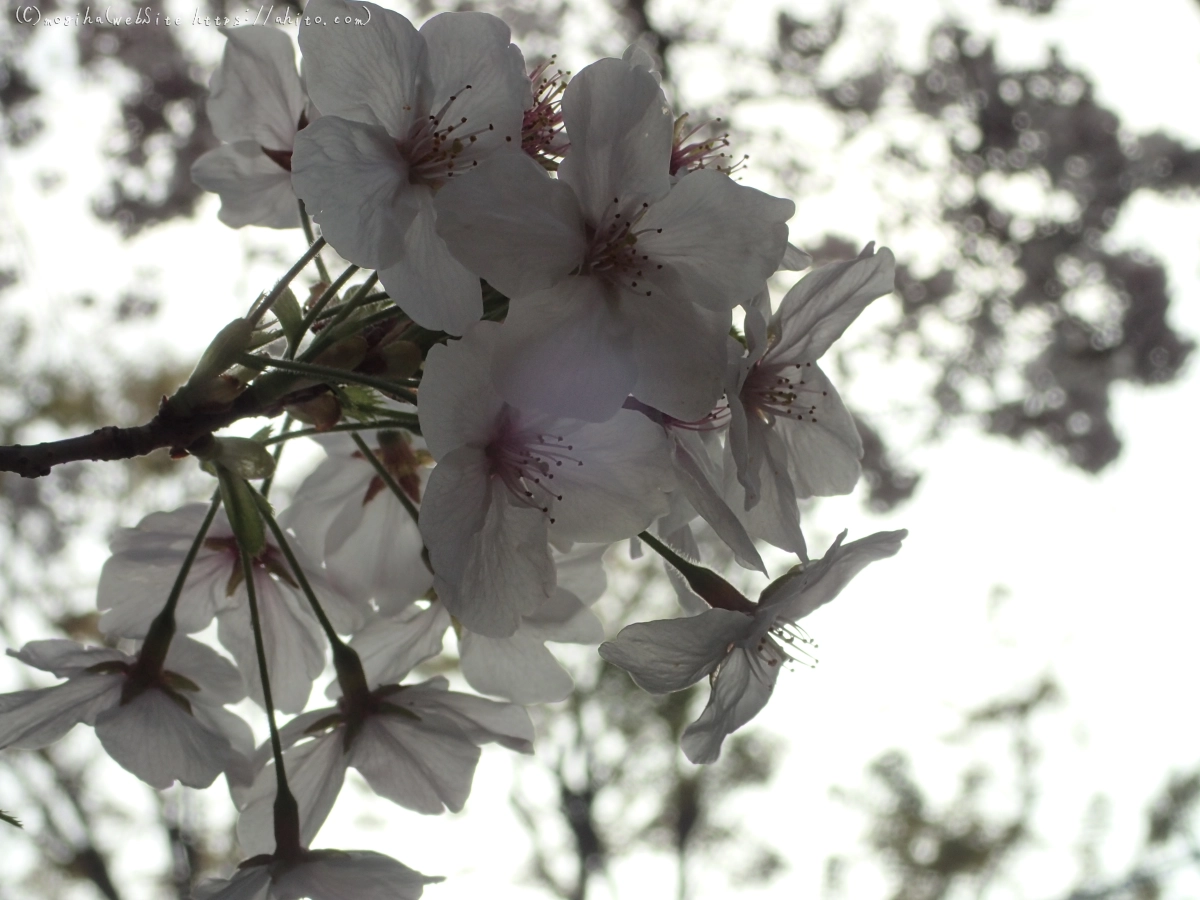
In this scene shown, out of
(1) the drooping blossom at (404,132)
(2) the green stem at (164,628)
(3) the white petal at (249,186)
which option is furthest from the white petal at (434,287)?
(3) the white petal at (249,186)

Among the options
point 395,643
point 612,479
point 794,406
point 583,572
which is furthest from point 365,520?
point 794,406

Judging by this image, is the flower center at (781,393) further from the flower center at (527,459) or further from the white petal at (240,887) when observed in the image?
the white petal at (240,887)

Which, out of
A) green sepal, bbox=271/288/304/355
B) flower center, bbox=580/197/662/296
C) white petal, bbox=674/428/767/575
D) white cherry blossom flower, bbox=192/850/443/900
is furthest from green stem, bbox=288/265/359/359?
white cherry blossom flower, bbox=192/850/443/900

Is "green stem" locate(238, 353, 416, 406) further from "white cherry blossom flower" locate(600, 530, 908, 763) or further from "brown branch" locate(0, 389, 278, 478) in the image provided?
"white cherry blossom flower" locate(600, 530, 908, 763)

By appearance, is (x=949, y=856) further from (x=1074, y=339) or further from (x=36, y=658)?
(x=36, y=658)

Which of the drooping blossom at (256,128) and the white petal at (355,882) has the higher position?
the drooping blossom at (256,128)

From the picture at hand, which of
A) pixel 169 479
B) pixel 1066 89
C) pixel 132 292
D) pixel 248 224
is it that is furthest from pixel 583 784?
pixel 248 224
